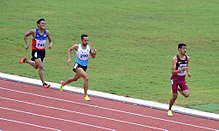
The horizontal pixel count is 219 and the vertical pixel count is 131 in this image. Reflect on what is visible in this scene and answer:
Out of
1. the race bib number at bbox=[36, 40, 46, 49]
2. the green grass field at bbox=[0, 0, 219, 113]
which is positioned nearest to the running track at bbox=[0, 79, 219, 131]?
Result: the race bib number at bbox=[36, 40, 46, 49]

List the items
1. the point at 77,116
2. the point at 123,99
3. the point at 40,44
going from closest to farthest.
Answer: the point at 77,116, the point at 123,99, the point at 40,44

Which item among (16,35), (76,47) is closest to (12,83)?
(76,47)

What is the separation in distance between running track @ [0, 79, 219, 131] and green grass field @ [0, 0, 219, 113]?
5.19ft

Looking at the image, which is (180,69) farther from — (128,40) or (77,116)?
(128,40)

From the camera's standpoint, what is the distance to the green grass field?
23.3 meters

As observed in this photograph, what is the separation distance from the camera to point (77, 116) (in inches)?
715

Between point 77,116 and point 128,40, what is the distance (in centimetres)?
1464

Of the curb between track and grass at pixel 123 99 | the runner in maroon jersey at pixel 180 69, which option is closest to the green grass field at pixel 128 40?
the curb between track and grass at pixel 123 99

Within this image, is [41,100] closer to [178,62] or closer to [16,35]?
[178,62]

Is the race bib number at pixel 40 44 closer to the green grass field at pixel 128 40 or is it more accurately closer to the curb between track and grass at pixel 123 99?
the curb between track and grass at pixel 123 99

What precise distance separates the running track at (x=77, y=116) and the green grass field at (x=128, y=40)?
5.19 feet

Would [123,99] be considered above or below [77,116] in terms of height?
above

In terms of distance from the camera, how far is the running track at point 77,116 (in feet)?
56.4

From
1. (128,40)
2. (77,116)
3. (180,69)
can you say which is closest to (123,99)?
(77,116)
